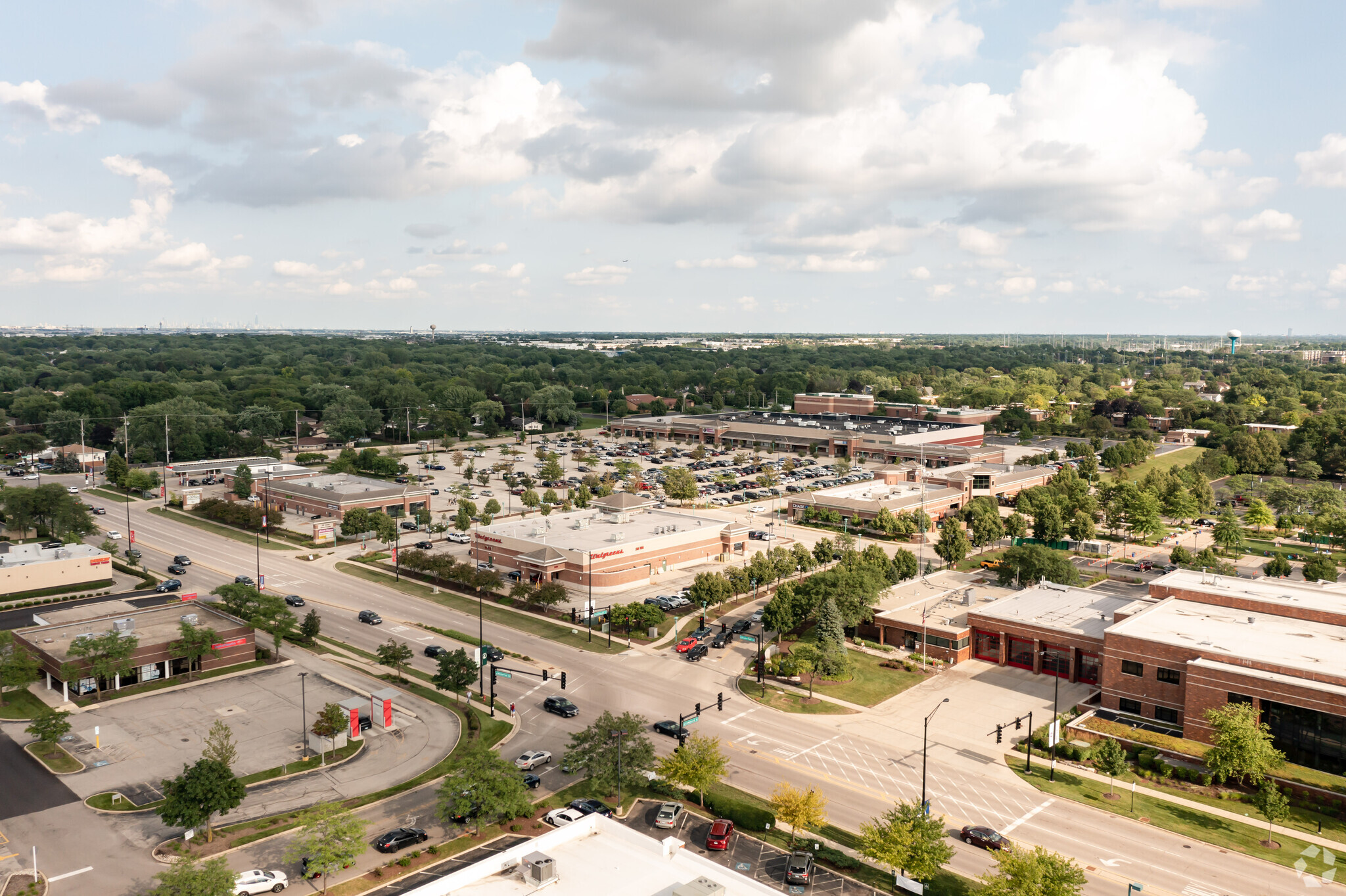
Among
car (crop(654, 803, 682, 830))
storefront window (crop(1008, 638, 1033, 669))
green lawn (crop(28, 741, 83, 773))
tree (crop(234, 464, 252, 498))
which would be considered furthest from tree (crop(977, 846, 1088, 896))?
tree (crop(234, 464, 252, 498))

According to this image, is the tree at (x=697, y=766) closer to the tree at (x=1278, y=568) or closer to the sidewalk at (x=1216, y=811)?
the sidewalk at (x=1216, y=811)

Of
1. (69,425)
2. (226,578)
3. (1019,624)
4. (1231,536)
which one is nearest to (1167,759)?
(1019,624)

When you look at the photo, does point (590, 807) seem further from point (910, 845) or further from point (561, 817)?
point (910, 845)

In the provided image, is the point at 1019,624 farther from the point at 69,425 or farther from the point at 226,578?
the point at 69,425

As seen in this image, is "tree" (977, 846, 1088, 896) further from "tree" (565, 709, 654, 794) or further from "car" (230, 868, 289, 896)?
"car" (230, 868, 289, 896)

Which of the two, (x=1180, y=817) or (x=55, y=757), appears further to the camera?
(x=55, y=757)

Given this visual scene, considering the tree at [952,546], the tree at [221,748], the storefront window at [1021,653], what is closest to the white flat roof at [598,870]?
the tree at [221,748]

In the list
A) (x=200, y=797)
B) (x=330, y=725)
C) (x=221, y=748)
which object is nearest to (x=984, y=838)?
(x=330, y=725)
